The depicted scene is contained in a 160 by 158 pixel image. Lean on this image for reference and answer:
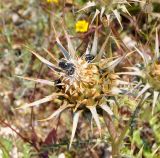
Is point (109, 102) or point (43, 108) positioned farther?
point (43, 108)

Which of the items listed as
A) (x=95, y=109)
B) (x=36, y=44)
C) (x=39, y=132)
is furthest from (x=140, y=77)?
(x=36, y=44)

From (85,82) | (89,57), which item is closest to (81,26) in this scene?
(89,57)

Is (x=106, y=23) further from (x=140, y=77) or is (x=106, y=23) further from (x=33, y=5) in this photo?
(x=33, y=5)

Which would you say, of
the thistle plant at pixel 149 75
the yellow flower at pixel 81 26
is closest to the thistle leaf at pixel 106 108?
the thistle plant at pixel 149 75

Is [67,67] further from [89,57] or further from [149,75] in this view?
[149,75]

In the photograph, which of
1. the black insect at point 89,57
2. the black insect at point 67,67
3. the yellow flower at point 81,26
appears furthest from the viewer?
the yellow flower at point 81,26

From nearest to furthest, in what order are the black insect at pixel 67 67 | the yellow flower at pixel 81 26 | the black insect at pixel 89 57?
1. the black insect at pixel 67 67
2. the black insect at pixel 89 57
3. the yellow flower at pixel 81 26

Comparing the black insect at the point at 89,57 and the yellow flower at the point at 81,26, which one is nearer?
the black insect at the point at 89,57

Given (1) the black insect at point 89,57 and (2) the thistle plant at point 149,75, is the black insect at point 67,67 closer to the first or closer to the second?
(1) the black insect at point 89,57
